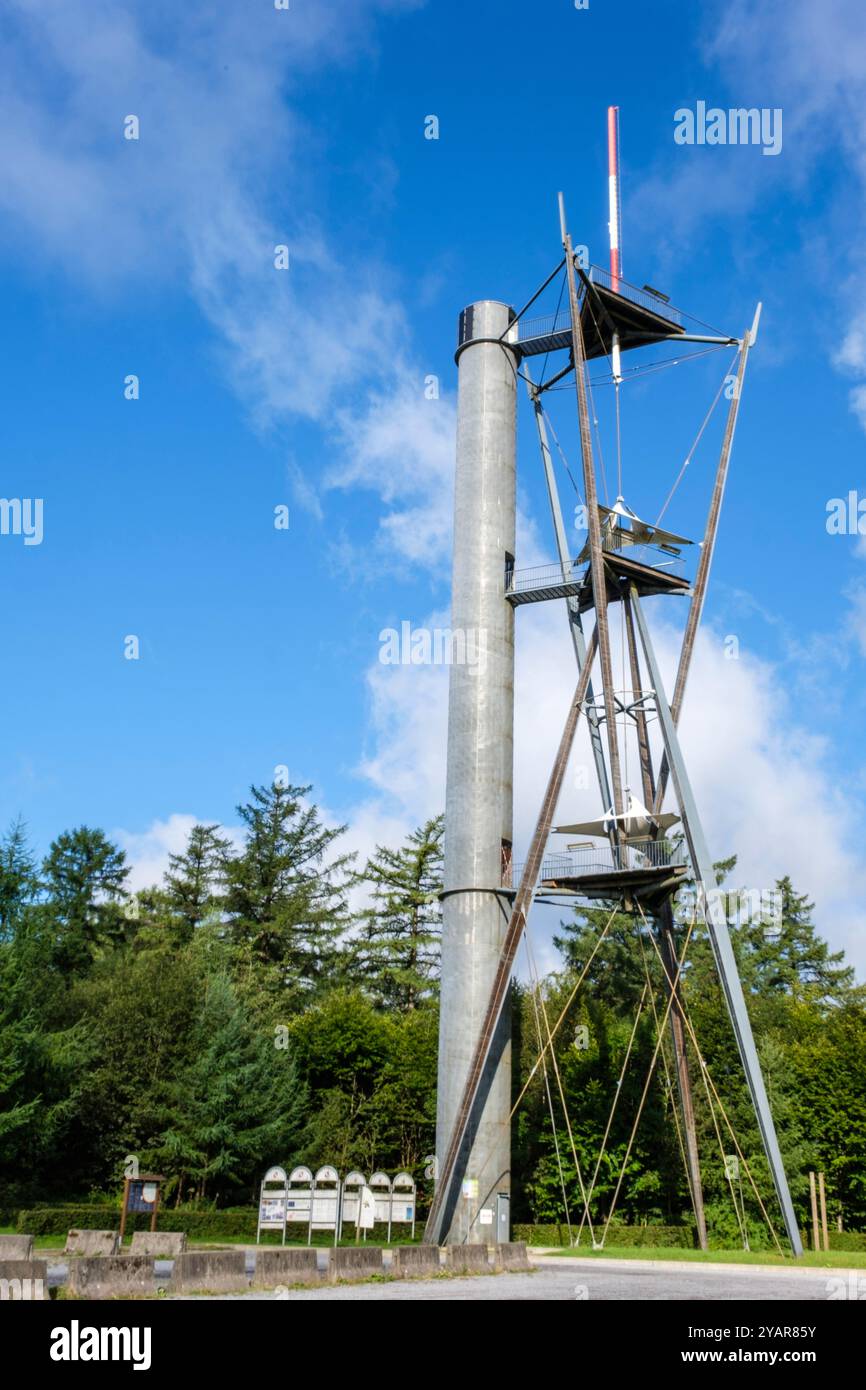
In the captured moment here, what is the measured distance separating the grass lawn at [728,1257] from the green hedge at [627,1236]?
296 cm

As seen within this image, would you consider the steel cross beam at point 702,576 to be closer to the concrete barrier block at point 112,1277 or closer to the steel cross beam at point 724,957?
the steel cross beam at point 724,957

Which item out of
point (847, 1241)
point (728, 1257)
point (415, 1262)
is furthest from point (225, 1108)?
point (415, 1262)

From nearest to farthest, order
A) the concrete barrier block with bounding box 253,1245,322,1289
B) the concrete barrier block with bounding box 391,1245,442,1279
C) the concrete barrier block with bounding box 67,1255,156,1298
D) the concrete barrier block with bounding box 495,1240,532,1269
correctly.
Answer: the concrete barrier block with bounding box 67,1255,156,1298, the concrete barrier block with bounding box 253,1245,322,1289, the concrete barrier block with bounding box 391,1245,442,1279, the concrete barrier block with bounding box 495,1240,532,1269

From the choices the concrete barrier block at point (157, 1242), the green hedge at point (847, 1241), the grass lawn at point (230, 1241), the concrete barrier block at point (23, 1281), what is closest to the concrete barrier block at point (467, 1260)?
the concrete barrier block at point (157, 1242)

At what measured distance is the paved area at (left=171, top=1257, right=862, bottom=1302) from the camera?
669 inches

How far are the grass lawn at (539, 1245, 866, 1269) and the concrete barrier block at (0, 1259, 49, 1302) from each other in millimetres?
17330

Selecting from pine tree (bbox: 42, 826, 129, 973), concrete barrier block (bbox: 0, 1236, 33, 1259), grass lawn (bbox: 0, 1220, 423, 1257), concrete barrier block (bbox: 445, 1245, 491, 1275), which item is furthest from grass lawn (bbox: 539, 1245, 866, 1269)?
pine tree (bbox: 42, 826, 129, 973)

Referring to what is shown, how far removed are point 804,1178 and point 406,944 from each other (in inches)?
1201

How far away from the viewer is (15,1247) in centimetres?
1739

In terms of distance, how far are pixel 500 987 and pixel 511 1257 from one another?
29.5ft

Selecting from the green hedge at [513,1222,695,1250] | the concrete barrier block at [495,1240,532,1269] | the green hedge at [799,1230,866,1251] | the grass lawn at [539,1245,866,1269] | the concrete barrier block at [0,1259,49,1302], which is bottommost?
the green hedge at [799,1230,866,1251]

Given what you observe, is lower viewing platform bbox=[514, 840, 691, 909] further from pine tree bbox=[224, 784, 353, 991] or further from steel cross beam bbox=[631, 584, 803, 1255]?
pine tree bbox=[224, 784, 353, 991]
